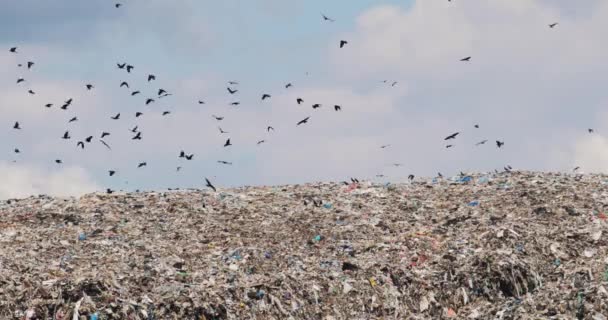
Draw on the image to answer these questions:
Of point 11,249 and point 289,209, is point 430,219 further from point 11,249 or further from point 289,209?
point 11,249

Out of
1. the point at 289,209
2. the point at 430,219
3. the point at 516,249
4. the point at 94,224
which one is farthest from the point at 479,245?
the point at 94,224

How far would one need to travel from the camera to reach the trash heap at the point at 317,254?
38.8 feet

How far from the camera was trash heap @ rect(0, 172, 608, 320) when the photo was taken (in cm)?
1182

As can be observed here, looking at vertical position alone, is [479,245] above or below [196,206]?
below

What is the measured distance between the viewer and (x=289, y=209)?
1648 cm

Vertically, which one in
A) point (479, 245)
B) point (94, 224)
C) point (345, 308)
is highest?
point (94, 224)

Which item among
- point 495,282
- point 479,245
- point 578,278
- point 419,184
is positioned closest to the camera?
point 578,278

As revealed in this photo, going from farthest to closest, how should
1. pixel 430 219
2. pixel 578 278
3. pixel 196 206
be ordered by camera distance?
pixel 196 206
pixel 430 219
pixel 578 278

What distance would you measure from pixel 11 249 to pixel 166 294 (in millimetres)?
3802

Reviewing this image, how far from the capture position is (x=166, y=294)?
12.0 meters

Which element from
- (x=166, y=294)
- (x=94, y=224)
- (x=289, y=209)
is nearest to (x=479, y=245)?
(x=289, y=209)

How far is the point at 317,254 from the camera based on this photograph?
14023 mm

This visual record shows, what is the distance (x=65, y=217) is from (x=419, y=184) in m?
7.64

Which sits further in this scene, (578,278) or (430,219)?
(430,219)
